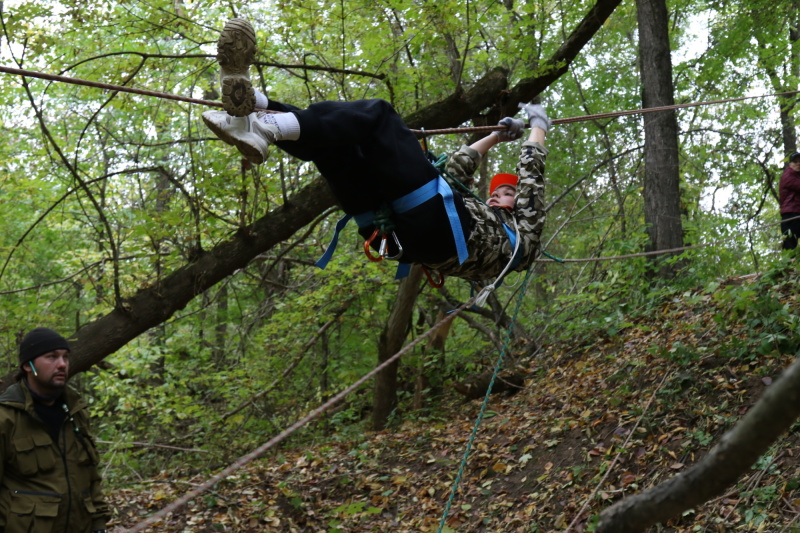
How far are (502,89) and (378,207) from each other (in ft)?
12.7

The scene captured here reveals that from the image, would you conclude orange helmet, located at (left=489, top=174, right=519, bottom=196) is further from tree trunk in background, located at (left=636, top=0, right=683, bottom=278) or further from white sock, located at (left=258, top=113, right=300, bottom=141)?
tree trunk in background, located at (left=636, top=0, right=683, bottom=278)

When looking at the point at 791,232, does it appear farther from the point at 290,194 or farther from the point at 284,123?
the point at 284,123

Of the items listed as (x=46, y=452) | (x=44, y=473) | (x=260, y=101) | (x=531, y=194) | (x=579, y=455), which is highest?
(x=260, y=101)

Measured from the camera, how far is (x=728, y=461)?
1248 mm

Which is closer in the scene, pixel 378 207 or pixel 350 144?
pixel 350 144

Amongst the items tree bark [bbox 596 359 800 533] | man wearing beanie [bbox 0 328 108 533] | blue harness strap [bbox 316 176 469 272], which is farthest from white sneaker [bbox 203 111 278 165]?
tree bark [bbox 596 359 800 533]

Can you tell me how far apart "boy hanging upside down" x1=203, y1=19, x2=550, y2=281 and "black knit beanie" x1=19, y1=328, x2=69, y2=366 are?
1.67 m

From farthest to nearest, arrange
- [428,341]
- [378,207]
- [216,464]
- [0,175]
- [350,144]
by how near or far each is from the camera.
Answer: [428,341], [0,175], [216,464], [378,207], [350,144]

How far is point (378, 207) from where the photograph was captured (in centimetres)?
403

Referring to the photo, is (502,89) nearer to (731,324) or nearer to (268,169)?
(268,169)

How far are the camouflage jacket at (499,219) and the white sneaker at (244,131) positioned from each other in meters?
1.45

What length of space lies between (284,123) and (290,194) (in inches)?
182

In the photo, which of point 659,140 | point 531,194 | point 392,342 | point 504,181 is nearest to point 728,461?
point 531,194

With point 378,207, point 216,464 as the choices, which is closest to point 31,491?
point 378,207
